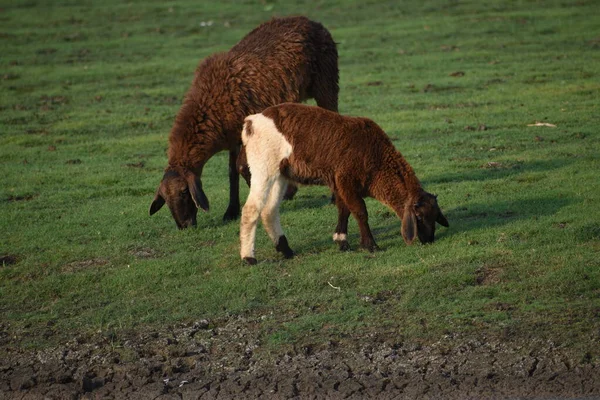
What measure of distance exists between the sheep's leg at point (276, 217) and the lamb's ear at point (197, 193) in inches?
43.5

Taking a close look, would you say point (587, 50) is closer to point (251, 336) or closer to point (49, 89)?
point (49, 89)

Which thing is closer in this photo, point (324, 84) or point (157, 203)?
point (157, 203)

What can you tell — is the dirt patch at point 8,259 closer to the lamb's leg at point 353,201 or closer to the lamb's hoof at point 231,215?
the lamb's hoof at point 231,215

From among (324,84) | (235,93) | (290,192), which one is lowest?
(290,192)

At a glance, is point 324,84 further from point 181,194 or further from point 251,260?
point 251,260

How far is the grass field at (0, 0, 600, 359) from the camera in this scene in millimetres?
8094

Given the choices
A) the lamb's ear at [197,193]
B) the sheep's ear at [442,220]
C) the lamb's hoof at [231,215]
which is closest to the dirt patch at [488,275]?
the sheep's ear at [442,220]

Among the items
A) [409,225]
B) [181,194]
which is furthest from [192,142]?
[409,225]

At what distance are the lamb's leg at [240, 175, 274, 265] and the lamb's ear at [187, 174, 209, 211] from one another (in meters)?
1.08

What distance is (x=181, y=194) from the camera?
34.6 feet

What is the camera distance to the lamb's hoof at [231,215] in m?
11.4

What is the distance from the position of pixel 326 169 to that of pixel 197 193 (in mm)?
1776

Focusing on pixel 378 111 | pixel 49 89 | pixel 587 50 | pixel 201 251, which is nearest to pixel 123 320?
pixel 201 251

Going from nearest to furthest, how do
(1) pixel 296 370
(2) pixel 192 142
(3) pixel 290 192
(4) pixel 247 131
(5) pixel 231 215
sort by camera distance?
(1) pixel 296 370 → (4) pixel 247 131 → (2) pixel 192 142 → (5) pixel 231 215 → (3) pixel 290 192
